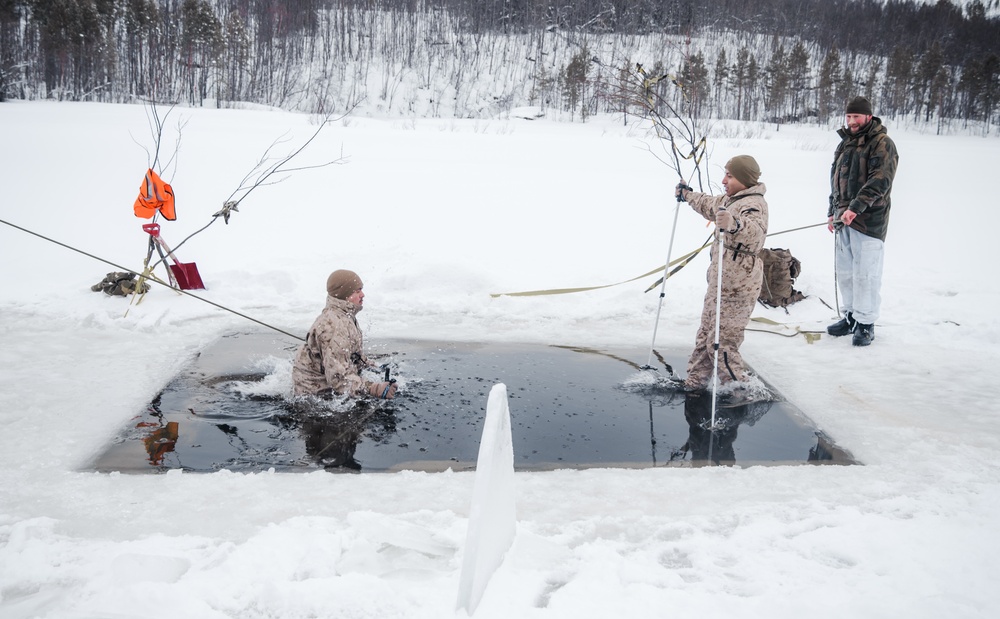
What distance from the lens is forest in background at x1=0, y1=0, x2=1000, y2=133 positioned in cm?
3584

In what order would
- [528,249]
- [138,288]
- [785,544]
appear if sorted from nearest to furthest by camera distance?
[785,544] < [138,288] < [528,249]

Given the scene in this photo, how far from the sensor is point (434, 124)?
25859 millimetres

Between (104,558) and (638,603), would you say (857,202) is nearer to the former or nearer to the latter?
(638,603)

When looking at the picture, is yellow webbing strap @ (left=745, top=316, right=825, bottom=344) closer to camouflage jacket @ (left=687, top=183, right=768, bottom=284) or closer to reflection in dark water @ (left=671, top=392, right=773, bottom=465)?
reflection in dark water @ (left=671, top=392, right=773, bottom=465)

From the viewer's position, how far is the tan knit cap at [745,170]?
15.6 ft

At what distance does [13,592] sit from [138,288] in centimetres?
477

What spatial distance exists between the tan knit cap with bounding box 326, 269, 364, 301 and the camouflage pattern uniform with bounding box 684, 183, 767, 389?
2.52 metres

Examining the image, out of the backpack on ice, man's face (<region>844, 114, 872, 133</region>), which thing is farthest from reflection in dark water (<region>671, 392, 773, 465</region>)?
the backpack on ice

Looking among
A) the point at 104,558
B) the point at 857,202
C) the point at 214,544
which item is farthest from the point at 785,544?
the point at 857,202

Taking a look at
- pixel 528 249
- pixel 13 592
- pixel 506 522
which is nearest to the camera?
pixel 13 592

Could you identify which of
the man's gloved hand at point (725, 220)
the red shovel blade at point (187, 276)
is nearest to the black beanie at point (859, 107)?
the man's gloved hand at point (725, 220)

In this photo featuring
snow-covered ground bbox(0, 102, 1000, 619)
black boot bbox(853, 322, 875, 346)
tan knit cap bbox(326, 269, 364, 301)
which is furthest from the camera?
black boot bbox(853, 322, 875, 346)

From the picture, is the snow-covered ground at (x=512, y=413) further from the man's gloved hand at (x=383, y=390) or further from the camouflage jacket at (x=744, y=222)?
the camouflage jacket at (x=744, y=222)

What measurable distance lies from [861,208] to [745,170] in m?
1.91
